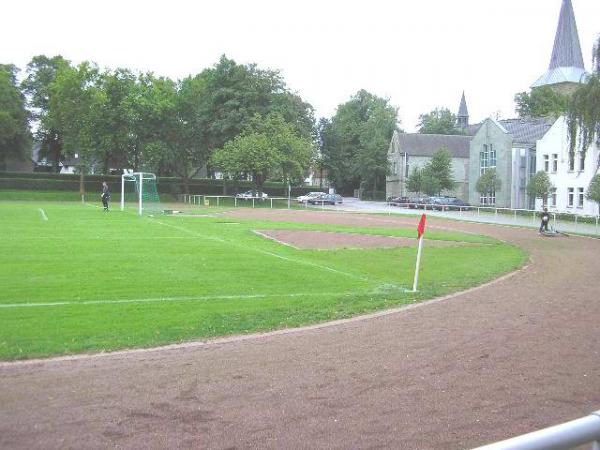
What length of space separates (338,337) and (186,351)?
221 centimetres

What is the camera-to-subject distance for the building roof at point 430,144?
8825 cm

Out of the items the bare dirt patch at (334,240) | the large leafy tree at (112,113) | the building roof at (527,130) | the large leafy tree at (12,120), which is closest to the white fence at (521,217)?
the building roof at (527,130)

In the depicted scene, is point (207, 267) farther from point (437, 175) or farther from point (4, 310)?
point (437, 175)

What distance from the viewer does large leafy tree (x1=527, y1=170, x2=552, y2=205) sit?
5306cm

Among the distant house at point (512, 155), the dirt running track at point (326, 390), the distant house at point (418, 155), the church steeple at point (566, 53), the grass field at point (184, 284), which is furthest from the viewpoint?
the distant house at point (418, 155)

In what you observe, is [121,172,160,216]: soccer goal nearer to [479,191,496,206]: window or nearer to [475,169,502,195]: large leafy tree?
[475,169,502,195]: large leafy tree

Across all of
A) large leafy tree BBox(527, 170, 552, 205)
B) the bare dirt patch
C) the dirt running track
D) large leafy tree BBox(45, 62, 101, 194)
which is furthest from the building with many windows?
large leafy tree BBox(45, 62, 101, 194)

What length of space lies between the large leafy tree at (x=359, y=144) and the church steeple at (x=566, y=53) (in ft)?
86.2

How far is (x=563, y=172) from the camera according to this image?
5566 centimetres

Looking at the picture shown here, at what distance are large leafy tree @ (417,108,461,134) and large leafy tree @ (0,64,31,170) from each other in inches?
2681

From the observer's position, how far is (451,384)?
6.34 metres

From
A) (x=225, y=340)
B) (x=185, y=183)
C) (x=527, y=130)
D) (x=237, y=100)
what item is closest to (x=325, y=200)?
(x=237, y=100)

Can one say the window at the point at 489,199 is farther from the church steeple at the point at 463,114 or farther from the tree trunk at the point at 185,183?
the church steeple at the point at 463,114

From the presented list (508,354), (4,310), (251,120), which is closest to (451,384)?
(508,354)
